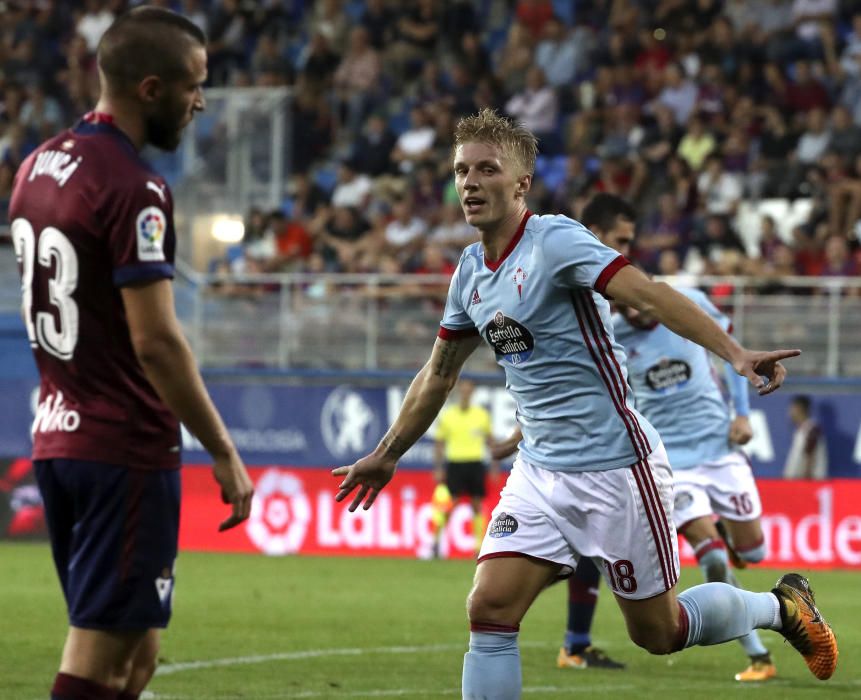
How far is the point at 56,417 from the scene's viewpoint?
4820 millimetres

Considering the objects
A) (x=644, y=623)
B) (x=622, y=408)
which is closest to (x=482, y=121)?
(x=622, y=408)

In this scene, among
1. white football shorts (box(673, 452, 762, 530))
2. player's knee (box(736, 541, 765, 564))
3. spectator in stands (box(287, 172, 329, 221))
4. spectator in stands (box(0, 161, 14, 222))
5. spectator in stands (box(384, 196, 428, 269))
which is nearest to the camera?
white football shorts (box(673, 452, 762, 530))

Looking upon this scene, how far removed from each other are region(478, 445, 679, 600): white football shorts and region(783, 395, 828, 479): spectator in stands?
13622mm

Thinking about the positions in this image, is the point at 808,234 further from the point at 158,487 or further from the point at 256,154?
the point at 158,487

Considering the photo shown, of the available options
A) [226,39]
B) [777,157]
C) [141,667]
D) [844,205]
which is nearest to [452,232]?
[777,157]

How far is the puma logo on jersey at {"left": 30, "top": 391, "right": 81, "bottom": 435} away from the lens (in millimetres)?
4777

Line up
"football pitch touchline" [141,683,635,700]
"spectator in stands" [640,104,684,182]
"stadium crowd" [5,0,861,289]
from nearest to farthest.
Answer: "football pitch touchline" [141,683,635,700], "stadium crowd" [5,0,861,289], "spectator in stands" [640,104,684,182]

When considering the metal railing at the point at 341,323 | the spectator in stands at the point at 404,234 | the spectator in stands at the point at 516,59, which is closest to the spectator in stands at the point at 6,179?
the metal railing at the point at 341,323

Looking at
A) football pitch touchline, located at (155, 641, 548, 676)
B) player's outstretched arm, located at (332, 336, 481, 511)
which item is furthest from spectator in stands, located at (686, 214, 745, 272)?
player's outstretched arm, located at (332, 336, 481, 511)

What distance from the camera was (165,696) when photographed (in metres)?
8.33

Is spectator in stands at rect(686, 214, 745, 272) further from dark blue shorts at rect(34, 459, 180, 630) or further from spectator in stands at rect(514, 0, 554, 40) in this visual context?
dark blue shorts at rect(34, 459, 180, 630)

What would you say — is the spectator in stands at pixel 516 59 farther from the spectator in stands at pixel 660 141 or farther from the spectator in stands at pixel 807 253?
the spectator in stands at pixel 807 253

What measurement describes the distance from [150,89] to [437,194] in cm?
1802

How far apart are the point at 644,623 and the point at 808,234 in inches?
560
